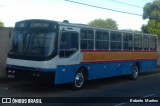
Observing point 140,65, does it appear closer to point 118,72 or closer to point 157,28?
point 118,72

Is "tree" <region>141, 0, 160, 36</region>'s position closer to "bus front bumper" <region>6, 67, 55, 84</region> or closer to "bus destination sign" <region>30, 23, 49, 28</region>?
"bus destination sign" <region>30, 23, 49, 28</region>

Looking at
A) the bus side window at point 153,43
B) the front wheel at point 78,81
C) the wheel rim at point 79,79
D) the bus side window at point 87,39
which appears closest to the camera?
the front wheel at point 78,81

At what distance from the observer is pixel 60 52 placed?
1530 centimetres

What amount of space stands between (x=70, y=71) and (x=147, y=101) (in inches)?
156

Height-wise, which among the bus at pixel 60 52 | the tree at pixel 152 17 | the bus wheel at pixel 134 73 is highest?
the tree at pixel 152 17

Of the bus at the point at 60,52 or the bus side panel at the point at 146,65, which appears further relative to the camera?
the bus side panel at the point at 146,65

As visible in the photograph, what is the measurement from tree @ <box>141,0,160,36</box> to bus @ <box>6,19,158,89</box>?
88.4 ft

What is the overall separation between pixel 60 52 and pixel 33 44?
1.19 metres

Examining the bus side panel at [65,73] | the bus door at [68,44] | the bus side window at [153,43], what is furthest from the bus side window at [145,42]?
the bus side panel at [65,73]

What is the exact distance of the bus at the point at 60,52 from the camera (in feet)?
49.0

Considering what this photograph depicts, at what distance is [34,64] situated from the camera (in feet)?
49.0

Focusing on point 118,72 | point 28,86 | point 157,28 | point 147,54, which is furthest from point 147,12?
point 28,86

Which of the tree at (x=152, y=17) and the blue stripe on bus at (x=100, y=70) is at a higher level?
the tree at (x=152, y=17)

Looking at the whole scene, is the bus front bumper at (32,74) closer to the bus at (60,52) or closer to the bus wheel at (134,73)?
the bus at (60,52)
